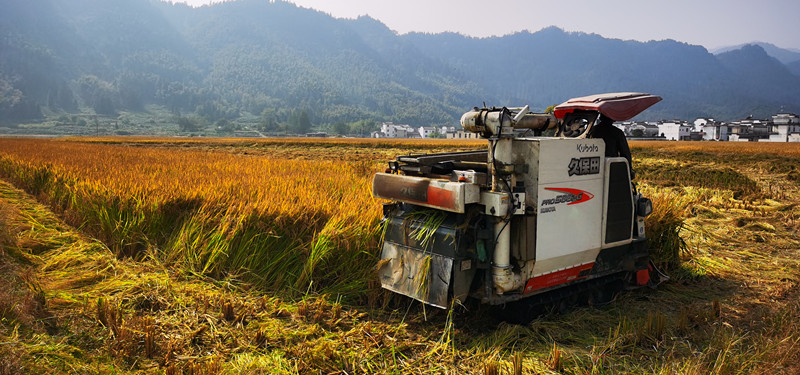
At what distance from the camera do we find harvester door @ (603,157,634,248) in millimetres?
5453

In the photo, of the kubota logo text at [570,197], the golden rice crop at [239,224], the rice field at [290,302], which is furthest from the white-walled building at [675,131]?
the golden rice crop at [239,224]

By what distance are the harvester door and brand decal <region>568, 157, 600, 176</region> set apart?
0.21 meters

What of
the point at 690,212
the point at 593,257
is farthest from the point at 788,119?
the point at 593,257

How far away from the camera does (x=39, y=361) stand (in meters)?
3.95

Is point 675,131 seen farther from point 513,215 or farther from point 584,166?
point 513,215

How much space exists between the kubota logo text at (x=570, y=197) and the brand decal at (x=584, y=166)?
18 cm

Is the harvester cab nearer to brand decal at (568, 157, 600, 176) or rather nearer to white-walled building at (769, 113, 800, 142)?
brand decal at (568, 157, 600, 176)

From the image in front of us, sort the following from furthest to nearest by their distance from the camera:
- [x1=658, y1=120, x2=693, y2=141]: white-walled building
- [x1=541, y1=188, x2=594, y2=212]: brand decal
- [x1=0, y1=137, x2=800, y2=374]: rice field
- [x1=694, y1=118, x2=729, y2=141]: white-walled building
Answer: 1. [x1=694, y1=118, x2=729, y2=141]: white-walled building
2. [x1=658, y1=120, x2=693, y2=141]: white-walled building
3. [x1=541, y1=188, x2=594, y2=212]: brand decal
4. [x1=0, y1=137, x2=800, y2=374]: rice field

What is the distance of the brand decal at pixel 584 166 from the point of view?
16.4 ft

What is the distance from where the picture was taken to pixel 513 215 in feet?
15.6

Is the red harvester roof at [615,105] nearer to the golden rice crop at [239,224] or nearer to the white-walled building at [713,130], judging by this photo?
the golden rice crop at [239,224]

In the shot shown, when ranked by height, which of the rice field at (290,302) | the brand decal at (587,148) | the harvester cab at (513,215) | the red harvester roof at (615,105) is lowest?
the rice field at (290,302)

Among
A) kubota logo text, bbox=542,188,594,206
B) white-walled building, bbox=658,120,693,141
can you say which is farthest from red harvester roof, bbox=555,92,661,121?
white-walled building, bbox=658,120,693,141

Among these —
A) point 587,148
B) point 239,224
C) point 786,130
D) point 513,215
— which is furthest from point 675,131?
point 239,224
